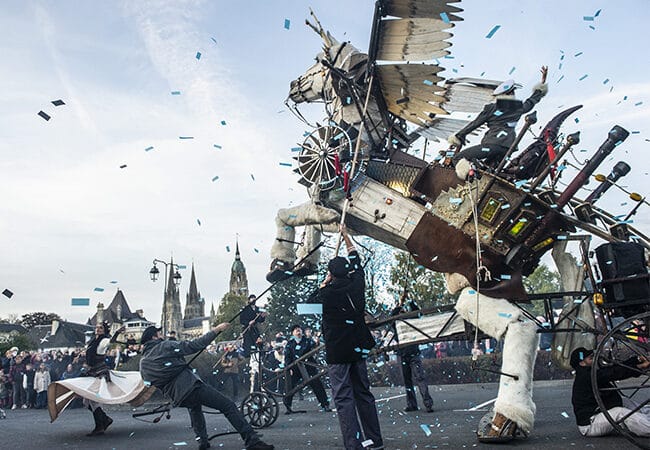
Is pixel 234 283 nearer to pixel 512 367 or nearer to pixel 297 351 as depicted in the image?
pixel 297 351

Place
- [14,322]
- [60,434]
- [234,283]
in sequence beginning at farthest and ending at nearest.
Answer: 1. [234,283]
2. [14,322]
3. [60,434]

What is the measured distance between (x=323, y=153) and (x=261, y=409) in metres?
4.44

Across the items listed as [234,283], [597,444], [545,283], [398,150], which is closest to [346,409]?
[597,444]

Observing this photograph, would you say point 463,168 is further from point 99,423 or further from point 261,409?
point 99,423

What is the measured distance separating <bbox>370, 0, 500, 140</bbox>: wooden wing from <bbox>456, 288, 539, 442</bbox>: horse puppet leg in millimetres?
2451

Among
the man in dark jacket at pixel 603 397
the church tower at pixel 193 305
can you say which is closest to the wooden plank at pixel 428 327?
the man in dark jacket at pixel 603 397

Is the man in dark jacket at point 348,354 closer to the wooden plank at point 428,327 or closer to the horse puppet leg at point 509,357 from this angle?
the horse puppet leg at point 509,357

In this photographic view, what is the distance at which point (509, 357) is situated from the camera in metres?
6.25

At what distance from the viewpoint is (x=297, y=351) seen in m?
12.9

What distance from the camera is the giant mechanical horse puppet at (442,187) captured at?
6418 mm

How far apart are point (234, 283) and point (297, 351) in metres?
→ 89.3

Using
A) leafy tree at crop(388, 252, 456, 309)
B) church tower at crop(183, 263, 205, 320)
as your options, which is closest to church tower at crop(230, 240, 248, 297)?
church tower at crop(183, 263, 205, 320)

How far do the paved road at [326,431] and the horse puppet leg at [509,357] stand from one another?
0.71 ft

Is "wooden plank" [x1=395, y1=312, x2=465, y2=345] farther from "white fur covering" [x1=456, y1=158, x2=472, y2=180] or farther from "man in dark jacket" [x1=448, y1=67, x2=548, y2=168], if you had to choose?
"man in dark jacket" [x1=448, y1=67, x2=548, y2=168]
